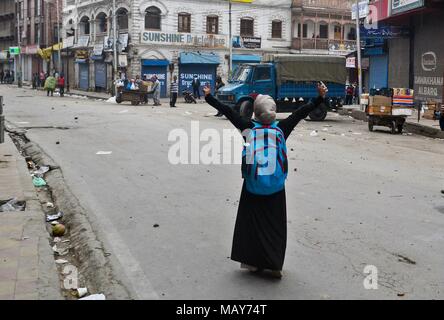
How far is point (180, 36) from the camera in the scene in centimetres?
4322

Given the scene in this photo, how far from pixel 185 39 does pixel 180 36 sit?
492mm

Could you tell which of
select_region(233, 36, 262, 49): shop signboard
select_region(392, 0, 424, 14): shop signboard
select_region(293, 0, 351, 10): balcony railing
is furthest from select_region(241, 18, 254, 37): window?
select_region(392, 0, 424, 14): shop signboard

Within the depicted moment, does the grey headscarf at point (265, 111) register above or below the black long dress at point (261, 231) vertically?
above

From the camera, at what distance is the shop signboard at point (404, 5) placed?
76.4 ft

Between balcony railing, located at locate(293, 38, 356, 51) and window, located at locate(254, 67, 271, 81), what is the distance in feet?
79.9

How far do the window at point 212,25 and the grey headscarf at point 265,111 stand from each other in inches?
Answer: 1596

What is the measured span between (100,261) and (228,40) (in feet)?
134

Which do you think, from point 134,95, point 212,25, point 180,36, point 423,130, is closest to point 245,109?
point 423,130

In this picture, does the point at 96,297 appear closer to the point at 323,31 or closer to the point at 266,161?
the point at 266,161

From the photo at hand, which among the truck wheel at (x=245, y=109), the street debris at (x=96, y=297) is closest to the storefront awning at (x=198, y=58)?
the truck wheel at (x=245, y=109)

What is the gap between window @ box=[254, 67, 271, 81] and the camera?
23703 mm

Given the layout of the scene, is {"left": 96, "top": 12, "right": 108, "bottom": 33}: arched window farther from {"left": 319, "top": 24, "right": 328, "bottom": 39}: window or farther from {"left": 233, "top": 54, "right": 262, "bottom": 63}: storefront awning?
{"left": 319, "top": 24, "right": 328, "bottom": 39}: window

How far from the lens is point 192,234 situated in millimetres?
6629

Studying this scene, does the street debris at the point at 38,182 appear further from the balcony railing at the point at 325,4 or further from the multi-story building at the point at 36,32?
the multi-story building at the point at 36,32
